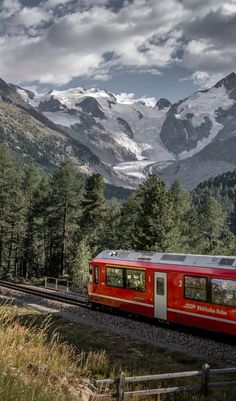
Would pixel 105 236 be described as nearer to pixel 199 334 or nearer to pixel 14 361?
pixel 199 334

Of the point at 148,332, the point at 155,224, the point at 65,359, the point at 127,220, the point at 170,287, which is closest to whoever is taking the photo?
the point at 65,359

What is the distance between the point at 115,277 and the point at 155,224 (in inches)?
879

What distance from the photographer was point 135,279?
1016 inches

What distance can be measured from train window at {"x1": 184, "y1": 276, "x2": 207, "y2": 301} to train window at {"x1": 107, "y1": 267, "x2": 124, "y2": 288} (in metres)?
5.29

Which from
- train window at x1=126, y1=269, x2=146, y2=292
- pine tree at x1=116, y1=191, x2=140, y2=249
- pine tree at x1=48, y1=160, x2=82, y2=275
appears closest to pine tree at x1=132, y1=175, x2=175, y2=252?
pine tree at x1=48, y1=160, x2=82, y2=275

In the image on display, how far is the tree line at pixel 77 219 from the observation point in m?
50.6

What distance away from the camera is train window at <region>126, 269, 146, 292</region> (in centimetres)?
2522

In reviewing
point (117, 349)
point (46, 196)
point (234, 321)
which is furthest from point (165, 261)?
point (46, 196)

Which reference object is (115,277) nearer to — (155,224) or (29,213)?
(155,224)

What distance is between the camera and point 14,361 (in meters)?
8.70

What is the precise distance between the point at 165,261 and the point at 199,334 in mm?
3996

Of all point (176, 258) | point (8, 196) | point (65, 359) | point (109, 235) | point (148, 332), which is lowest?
point (148, 332)

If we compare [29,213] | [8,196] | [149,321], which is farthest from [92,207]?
[149,321]

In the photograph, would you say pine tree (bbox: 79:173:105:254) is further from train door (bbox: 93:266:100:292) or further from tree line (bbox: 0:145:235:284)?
train door (bbox: 93:266:100:292)
